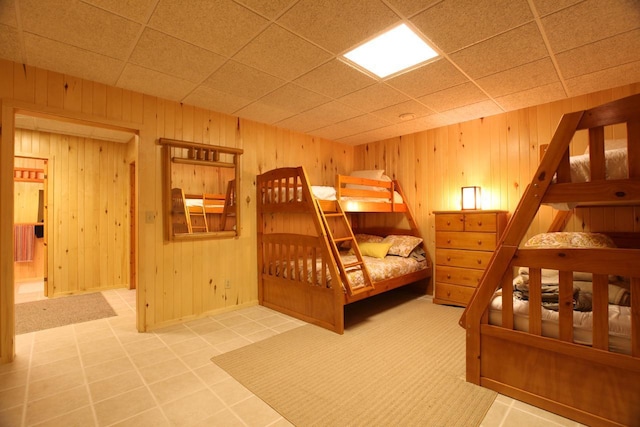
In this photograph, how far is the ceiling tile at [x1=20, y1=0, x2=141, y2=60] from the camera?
5.63 ft

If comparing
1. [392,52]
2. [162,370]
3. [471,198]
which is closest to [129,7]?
[392,52]

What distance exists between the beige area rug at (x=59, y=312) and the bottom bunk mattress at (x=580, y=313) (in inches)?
159

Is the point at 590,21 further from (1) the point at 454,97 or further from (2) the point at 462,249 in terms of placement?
(2) the point at 462,249

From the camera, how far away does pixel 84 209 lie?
454 centimetres

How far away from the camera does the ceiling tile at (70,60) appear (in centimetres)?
210

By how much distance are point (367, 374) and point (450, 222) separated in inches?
89.4

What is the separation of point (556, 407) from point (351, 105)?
2.98 metres

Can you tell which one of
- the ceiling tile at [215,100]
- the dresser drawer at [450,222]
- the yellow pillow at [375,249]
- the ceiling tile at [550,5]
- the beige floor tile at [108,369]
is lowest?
the beige floor tile at [108,369]

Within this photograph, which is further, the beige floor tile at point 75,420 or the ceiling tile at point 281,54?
the ceiling tile at point 281,54

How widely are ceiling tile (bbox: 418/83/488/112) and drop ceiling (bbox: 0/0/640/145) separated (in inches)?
0.8

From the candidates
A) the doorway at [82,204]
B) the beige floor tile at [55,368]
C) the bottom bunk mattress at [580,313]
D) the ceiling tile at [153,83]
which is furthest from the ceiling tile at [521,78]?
the doorway at [82,204]

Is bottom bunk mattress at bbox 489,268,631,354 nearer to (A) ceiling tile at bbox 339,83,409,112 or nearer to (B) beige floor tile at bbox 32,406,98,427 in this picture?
(A) ceiling tile at bbox 339,83,409,112

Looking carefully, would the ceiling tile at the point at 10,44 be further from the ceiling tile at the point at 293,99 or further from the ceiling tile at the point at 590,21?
Result: the ceiling tile at the point at 590,21

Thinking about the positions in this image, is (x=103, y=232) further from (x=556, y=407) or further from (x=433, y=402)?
(x=556, y=407)
